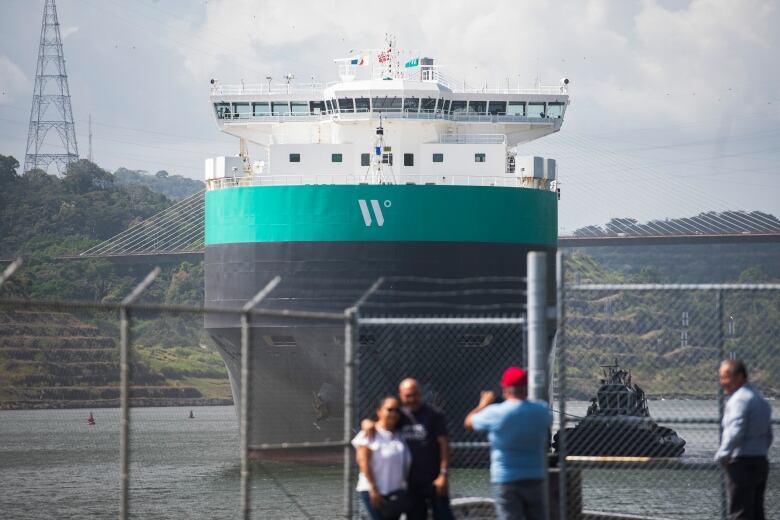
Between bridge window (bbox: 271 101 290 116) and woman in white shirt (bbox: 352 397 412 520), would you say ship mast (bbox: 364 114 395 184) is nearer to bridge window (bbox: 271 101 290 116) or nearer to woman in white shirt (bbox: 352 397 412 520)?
bridge window (bbox: 271 101 290 116)

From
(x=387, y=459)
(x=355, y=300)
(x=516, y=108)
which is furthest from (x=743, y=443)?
(x=516, y=108)

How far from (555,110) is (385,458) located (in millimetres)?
24271

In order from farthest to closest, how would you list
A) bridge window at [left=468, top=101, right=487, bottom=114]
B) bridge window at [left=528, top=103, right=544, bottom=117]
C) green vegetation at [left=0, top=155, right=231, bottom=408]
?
green vegetation at [left=0, top=155, right=231, bottom=408], bridge window at [left=528, top=103, right=544, bottom=117], bridge window at [left=468, top=101, right=487, bottom=114]

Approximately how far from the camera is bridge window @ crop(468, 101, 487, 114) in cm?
3456

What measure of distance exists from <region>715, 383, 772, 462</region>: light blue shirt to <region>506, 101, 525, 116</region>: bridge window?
22446mm

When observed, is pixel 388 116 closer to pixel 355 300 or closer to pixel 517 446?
pixel 355 300

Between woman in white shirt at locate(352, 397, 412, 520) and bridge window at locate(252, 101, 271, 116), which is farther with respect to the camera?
bridge window at locate(252, 101, 271, 116)

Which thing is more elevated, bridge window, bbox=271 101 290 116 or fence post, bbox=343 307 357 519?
bridge window, bbox=271 101 290 116

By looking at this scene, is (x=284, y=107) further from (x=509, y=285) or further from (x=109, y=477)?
(x=109, y=477)

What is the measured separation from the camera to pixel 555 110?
35.6m

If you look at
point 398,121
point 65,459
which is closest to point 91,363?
point 65,459

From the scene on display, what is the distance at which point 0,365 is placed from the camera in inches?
4119

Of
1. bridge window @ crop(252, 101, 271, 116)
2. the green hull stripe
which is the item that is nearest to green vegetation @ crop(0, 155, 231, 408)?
bridge window @ crop(252, 101, 271, 116)

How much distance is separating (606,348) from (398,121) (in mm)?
75035
